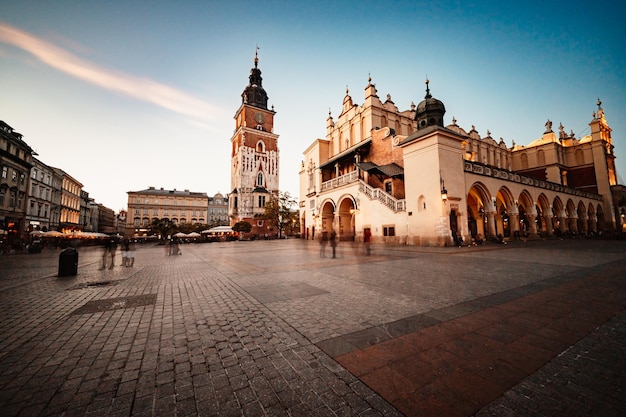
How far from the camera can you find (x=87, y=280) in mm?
8273

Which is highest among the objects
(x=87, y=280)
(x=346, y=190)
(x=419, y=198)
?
(x=346, y=190)

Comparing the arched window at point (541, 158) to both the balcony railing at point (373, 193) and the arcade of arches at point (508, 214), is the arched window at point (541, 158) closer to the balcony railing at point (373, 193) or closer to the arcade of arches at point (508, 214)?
the arcade of arches at point (508, 214)

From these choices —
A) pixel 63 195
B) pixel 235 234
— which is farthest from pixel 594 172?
pixel 63 195

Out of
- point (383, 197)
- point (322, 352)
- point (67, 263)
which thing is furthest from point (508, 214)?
point (67, 263)

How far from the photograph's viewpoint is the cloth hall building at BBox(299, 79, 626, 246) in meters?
19.6

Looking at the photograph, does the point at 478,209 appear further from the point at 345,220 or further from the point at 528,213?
the point at 345,220

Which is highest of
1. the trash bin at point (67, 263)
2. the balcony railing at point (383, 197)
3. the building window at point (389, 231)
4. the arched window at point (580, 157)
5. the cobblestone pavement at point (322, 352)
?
the arched window at point (580, 157)

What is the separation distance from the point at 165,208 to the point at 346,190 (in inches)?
3019

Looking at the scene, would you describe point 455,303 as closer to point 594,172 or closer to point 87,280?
point 87,280

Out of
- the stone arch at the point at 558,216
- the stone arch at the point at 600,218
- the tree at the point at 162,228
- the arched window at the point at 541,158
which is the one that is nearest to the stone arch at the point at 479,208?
the stone arch at the point at 558,216

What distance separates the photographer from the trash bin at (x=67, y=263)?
29.8 feet

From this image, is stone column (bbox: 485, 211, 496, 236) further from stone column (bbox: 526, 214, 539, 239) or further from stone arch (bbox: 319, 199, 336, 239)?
stone arch (bbox: 319, 199, 336, 239)

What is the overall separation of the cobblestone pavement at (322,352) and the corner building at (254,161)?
50.4m

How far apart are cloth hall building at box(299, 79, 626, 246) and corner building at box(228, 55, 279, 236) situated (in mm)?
22729
